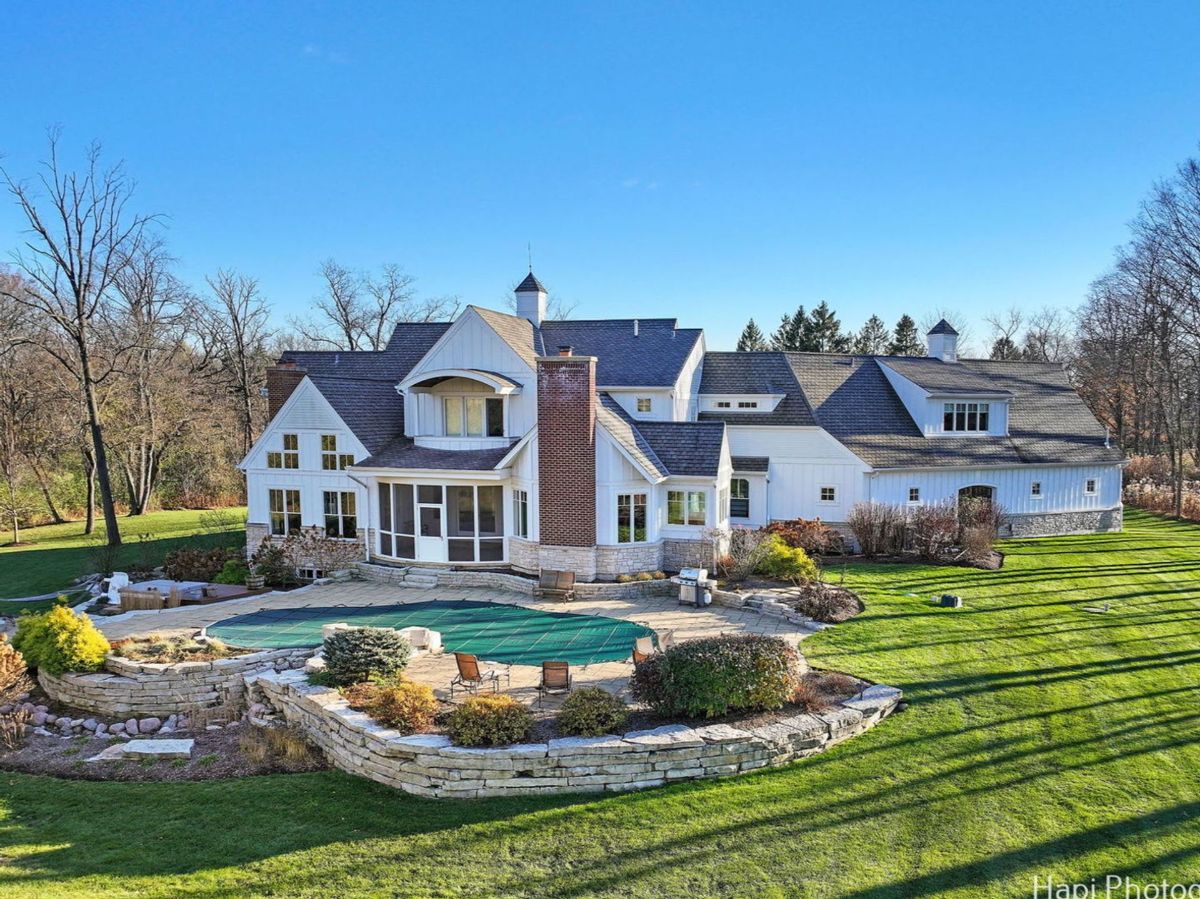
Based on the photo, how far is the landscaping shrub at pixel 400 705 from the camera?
992cm

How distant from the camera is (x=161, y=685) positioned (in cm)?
1259

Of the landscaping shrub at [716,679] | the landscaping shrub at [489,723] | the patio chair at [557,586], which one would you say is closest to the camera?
the landscaping shrub at [489,723]

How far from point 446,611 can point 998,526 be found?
64.5 ft

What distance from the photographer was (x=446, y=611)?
17109 mm

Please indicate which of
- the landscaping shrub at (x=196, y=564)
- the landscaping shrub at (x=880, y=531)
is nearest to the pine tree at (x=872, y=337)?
the landscaping shrub at (x=880, y=531)

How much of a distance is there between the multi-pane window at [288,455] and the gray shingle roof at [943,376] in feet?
74.4

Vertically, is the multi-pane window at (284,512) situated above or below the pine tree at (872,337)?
below

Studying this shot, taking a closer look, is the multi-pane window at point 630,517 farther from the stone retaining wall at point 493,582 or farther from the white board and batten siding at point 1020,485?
the white board and batten siding at point 1020,485

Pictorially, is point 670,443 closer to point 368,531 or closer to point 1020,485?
point 368,531

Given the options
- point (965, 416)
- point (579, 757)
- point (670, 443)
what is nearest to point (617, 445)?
point (670, 443)

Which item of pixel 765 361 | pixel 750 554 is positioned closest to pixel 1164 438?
pixel 765 361

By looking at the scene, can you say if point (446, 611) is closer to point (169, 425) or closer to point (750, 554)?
point (750, 554)

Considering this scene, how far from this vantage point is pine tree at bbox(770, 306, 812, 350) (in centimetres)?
6115

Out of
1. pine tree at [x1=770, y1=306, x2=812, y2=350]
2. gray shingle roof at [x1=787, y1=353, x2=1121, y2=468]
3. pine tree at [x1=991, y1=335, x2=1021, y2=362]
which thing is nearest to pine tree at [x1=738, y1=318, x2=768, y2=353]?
pine tree at [x1=770, y1=306, x2=812, y2=350]
